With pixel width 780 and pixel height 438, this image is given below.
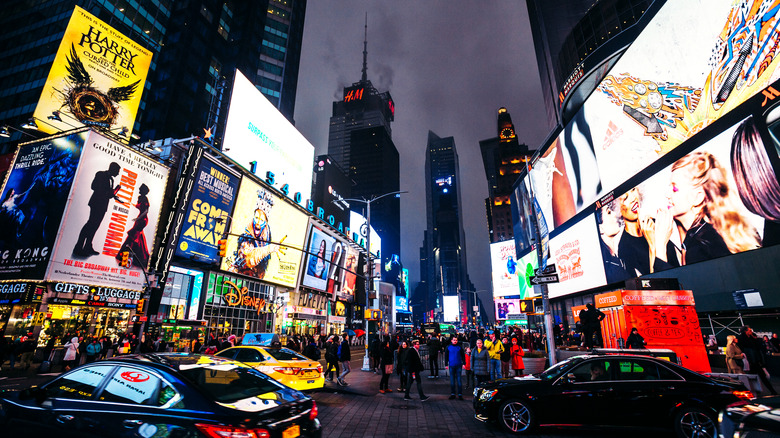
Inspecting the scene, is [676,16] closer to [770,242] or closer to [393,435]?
[770,242]

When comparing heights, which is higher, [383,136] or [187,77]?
[383,136]

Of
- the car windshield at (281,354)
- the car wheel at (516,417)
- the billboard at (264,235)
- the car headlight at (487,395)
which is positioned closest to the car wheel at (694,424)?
the car wheel at (516,417)

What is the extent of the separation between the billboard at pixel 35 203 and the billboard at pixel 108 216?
0.59 metres

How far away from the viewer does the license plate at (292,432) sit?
3664 millimetres

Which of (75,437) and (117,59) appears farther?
(117,59)

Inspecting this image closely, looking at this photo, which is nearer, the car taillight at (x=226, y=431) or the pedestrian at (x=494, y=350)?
the car taillight at (x=226, y=431)

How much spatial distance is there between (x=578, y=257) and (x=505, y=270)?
93.0 ft

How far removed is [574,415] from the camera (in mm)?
6934

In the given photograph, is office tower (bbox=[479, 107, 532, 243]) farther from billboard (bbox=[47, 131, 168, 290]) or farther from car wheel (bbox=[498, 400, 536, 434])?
car wheel (bbox=[498, 400, 536, 434])

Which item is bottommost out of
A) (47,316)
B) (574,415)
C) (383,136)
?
(574,415)

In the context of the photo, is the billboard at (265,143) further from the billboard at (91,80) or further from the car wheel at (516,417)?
the car wheel at (516,417)

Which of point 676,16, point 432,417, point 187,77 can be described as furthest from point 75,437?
point 187,77

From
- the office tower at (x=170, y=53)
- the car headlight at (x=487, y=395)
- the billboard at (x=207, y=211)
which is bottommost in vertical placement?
the car headlight at (x=487, y=395)

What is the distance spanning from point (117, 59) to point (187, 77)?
105 feet
